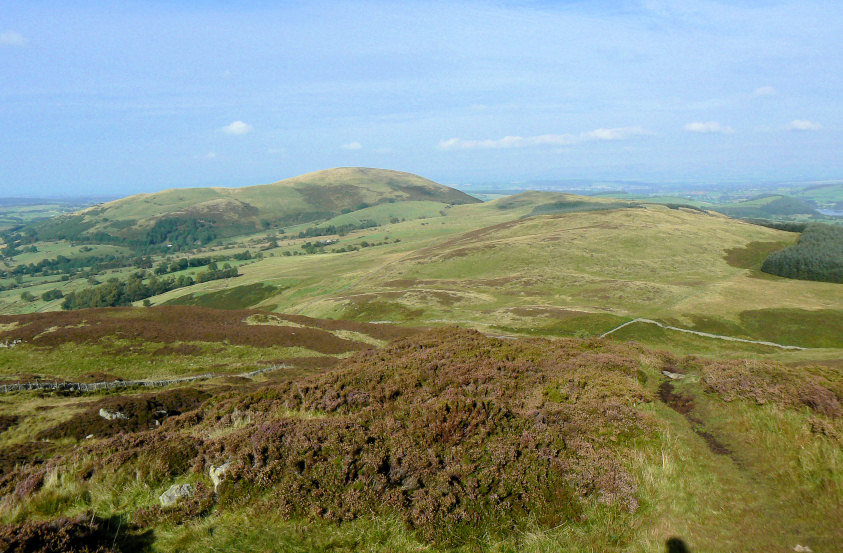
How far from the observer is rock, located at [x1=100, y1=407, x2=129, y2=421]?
2748cm

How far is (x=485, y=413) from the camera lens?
1536 centimetres

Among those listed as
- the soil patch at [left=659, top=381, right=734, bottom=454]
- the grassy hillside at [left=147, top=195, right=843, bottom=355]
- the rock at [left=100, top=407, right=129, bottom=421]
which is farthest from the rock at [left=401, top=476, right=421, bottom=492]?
the grassy hillside at [left=147, top=195, right=843, bottom=355]

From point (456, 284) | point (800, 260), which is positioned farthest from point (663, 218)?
point (456, 284)

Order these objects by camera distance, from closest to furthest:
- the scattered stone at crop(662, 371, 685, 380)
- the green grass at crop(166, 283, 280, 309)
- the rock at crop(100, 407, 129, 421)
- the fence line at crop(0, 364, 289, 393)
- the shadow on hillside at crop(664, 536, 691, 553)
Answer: the shadow on hillside at crop(664, 536, 691, 553) → the scattered stone at crop(662, 371, 685, 380) → the rock at crop(100, 407, 129, 421) → the fence line at crop(0, 364, 289, 393) → the green grass at crop(166, 283, 280, 309)

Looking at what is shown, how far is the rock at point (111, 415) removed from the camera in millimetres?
27484

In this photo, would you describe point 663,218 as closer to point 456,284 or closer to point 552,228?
point 552,228

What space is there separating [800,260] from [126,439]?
455 feet

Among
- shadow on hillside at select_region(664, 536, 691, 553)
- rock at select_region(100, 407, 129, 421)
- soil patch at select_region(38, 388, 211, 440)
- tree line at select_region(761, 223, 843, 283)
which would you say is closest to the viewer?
shadow on hillside at select_region(664, 536, 691, 553)

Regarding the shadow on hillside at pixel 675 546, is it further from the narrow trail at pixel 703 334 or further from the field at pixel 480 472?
the narrow trail at pixel 703 334

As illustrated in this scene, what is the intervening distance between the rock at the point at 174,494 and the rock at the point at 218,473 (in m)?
0.64

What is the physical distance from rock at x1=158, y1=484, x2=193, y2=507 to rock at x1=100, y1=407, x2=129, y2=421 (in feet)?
63.0

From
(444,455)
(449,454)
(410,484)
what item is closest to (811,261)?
(449,454)

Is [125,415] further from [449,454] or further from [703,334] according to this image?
[703,334]

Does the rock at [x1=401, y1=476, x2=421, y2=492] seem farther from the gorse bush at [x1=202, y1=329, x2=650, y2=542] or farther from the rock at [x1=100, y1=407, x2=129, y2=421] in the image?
the rock at [x1=100, y1=407, x2=129, y2=421]
